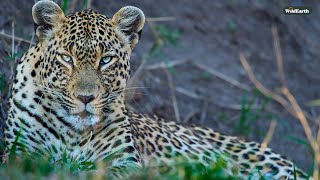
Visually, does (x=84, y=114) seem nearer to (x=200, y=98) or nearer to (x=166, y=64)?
(x=166, y=64)

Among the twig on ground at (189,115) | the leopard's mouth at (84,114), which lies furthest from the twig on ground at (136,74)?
the leopard's mouth at (84,114)

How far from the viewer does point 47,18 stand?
348 inches

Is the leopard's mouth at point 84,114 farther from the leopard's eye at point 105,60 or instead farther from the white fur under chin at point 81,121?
the leopard's eye at point 105,60

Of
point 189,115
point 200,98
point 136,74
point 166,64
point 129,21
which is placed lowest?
point 189,115

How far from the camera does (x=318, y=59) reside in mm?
15930

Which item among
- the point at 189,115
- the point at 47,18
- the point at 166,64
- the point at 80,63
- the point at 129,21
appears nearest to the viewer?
the point at 80,63

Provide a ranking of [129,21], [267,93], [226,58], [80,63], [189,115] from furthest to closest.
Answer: [226,58] → [267,93] → [189,115] → [129,21] → [80,63]

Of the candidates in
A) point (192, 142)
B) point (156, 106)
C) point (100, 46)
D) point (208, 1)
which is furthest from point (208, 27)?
point (100, 46)

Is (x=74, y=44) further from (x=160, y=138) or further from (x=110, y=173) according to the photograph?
(x=160, y=138)

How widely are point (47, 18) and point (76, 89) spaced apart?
34.7 inches

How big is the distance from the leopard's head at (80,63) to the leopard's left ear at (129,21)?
0.05m

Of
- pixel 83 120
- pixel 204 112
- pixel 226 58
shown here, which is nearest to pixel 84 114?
pixel 83 120

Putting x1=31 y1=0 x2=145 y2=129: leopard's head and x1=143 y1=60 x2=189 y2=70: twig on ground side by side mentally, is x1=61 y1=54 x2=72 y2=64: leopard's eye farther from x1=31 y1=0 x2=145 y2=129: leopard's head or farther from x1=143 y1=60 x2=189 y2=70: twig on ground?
x1=143 y1=60 x2=189 y2=70: twig on ground

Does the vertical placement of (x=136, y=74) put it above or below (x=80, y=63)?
below
